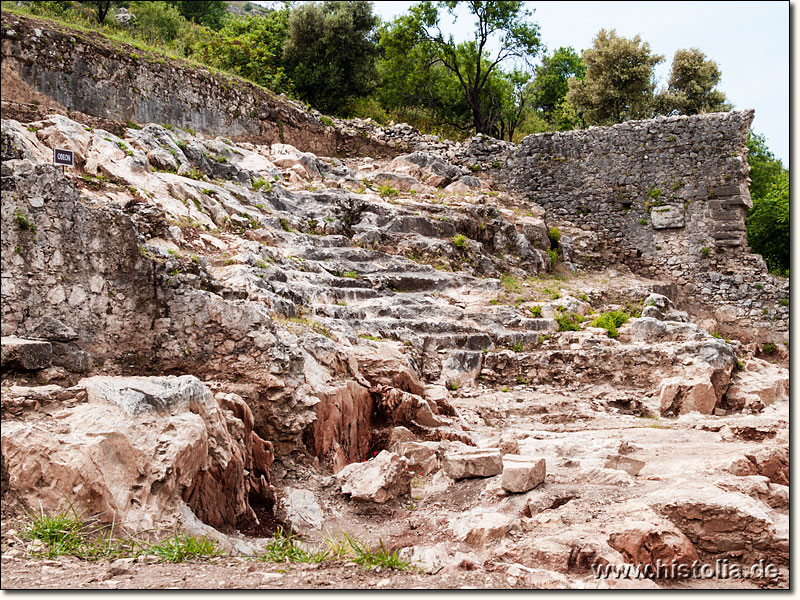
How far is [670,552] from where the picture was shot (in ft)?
15.1

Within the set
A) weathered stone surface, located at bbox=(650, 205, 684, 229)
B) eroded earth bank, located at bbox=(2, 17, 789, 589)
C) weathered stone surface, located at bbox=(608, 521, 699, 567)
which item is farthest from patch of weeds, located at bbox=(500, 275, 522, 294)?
weathered stone surface, located at bbox=(608, 521, 699, 567)

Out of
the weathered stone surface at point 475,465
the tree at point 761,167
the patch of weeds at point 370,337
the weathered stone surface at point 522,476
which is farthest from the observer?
the tree at point 761,167

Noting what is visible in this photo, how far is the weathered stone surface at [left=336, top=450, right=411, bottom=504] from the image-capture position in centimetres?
616

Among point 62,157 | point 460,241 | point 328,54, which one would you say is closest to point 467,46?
point 328,54

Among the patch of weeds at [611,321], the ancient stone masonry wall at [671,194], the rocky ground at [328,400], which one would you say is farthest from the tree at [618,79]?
the patch of weeds at [611,321]

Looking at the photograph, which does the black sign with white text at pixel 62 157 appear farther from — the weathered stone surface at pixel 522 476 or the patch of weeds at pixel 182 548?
the weathered stone surface at pixel 522 476

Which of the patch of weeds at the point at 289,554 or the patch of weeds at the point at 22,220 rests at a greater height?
the patch of weeds at the point at 22,220

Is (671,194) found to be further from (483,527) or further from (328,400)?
(483,527)

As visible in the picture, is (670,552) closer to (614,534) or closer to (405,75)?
(614,534)

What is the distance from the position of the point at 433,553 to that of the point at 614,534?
4.02ft

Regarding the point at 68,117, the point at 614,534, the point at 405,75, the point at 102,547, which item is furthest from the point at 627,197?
the point at 102,547

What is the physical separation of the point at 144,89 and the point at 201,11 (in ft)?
64.5

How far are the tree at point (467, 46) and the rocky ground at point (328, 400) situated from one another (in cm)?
995

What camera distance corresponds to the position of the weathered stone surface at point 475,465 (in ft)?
21.0
